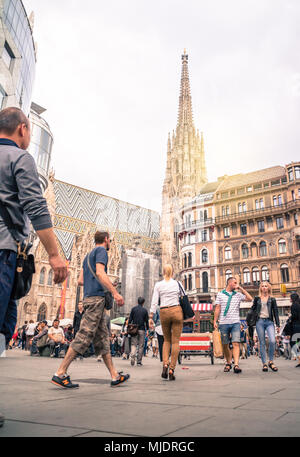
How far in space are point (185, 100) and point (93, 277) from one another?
87.3 meters

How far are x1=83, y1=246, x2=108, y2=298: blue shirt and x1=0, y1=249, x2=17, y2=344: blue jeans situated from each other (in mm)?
2103

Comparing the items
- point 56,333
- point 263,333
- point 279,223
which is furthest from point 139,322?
point 279,223

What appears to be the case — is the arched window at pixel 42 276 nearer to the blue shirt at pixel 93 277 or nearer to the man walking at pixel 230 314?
the man walking at pixel 230 314

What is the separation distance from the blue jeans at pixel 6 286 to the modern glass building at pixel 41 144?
35.5 metres

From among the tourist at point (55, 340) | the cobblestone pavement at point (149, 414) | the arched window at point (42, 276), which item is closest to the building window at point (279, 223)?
the tourist at point (55, 340)

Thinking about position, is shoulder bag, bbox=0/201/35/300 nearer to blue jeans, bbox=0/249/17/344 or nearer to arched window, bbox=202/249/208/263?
blue jeans, bbox=0/249/17/344

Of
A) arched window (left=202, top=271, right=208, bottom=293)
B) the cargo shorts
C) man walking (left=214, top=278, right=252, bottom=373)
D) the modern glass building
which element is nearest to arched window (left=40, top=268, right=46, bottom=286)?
the modern glass building

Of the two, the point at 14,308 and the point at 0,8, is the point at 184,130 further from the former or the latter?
the point at 14,308

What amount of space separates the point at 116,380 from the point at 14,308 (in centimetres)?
239

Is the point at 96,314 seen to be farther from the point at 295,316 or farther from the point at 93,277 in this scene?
the point at 295,316

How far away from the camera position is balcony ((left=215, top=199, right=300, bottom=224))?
116ft

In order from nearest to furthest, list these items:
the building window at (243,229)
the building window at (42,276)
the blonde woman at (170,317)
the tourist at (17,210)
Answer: the tourist at (17,210) < the blonde woman at (170,317) < the building window at (243,229) < the building window at (42,276)

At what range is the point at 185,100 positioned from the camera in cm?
8581

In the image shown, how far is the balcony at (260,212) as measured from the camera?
3525cm
